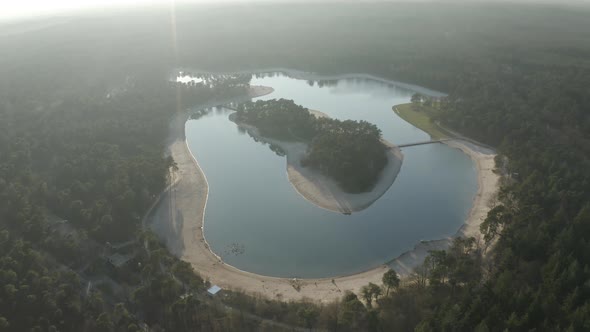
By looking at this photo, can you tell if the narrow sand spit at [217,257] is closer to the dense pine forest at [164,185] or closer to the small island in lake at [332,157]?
the dense pine forest at [164,185]

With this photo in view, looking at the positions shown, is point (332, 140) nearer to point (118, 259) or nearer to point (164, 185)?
point (164, 185)

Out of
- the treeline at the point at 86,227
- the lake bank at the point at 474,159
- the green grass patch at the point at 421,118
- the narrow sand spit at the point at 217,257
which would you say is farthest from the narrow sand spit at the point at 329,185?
the treeline at the point at 86,227

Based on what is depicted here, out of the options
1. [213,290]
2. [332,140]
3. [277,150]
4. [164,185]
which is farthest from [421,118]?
[213,290]

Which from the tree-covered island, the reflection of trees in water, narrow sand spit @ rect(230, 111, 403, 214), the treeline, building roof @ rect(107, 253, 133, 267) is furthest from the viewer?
the reflection of trees in water

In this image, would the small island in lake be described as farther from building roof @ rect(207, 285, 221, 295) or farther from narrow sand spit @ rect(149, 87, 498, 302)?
building roof @ rect(207, 285, 221, 295)

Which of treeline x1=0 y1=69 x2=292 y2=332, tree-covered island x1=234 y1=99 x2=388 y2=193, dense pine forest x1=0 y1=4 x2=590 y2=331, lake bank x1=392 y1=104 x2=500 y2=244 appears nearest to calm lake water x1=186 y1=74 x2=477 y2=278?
lake bank x1=392 y1=104 x2=500 y2=244

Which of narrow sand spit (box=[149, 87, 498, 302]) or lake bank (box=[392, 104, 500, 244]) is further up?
lake bank (box=[392, 104, 500, 244])
